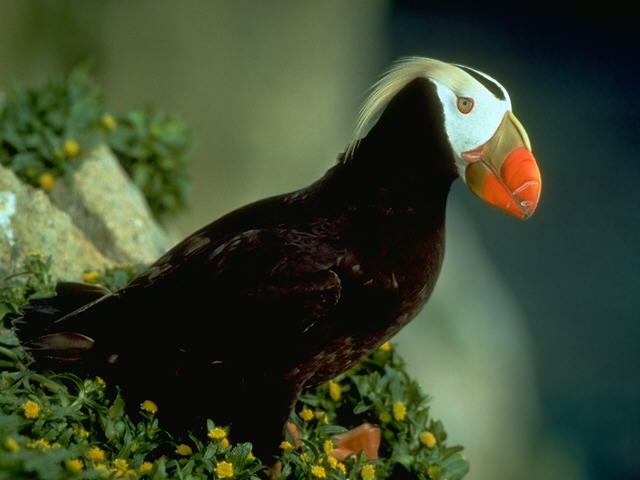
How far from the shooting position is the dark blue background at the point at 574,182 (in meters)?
8.60

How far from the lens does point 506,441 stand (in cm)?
666

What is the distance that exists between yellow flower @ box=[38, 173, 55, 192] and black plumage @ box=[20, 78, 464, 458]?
1708 millimetres

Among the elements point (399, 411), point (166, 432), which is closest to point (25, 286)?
point (166, 432)

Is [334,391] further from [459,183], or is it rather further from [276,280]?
[459,183]

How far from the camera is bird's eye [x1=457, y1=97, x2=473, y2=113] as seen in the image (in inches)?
105

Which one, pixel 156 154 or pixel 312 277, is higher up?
pixel 156 154

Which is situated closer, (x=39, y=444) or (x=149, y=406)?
(x=39, y=444)

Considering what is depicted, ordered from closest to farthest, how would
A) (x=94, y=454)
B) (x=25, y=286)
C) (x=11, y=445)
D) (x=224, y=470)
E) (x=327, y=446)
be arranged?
(x=11, y=445) < (x=94, y=454) < (x=224, y=470) < (x=327, y=446) < (x=25, y=286)

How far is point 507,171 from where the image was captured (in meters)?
2.64

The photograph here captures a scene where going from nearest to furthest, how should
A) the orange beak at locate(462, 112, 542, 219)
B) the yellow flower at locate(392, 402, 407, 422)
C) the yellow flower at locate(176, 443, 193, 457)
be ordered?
the orange beak at locate(462, 112, 542, 219)
the yellow flower at locate(176, 443, 193, 457)
the yellow flower at locate(392, 402, 407, 422)

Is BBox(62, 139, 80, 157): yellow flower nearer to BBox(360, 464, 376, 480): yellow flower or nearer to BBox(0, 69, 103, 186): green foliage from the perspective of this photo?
BBox(0, 69, 103, 186): green foliage

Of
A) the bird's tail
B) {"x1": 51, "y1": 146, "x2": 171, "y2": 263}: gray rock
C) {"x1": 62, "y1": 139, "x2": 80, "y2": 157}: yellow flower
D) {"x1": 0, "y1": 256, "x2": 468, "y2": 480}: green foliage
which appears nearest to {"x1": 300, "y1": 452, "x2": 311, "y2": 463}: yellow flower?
{"x1": 0, "y1": 256, "x2": 468, "y2": 480}: green foliage

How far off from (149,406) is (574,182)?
22.6 ft

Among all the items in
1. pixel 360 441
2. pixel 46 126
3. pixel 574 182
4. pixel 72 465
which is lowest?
pixel 574 182
